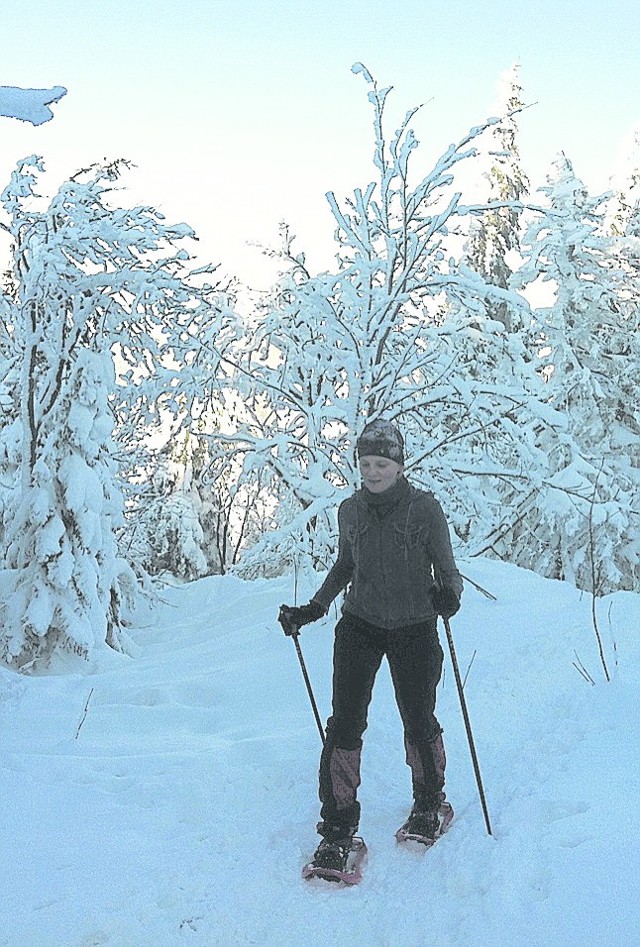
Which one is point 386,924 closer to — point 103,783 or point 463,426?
point 103,783

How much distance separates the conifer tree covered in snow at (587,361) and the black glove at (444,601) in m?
12.7

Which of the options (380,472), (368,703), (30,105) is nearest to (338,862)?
(368,703)

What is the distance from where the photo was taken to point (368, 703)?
12.2 ft

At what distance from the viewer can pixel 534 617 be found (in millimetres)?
8109

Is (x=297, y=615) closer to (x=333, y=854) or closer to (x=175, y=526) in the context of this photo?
(x=333, y=854)

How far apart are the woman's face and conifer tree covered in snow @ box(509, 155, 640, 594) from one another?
12684mm

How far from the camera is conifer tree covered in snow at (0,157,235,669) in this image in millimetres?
8789

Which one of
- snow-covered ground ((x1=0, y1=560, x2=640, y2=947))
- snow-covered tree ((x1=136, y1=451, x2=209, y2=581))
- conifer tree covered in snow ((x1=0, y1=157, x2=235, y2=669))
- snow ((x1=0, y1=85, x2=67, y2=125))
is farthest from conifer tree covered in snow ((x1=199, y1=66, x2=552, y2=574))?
snow-covered tree ((x1=136, y1=451, x2=209, y2=581))

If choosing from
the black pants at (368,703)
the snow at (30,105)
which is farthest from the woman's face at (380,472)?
the snow at (30,105)

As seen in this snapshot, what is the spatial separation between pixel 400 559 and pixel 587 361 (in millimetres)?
15261

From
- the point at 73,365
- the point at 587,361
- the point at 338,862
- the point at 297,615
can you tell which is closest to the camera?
the point at 338,862

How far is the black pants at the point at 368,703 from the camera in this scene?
12.0ft

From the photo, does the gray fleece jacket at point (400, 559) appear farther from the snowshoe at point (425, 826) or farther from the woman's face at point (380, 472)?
the snowshoe at point (425, 826)

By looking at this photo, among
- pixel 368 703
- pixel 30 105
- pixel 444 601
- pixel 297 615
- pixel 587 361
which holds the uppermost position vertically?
pixel 30 105
